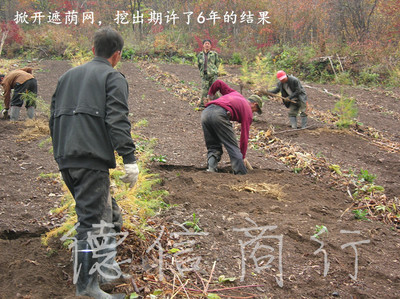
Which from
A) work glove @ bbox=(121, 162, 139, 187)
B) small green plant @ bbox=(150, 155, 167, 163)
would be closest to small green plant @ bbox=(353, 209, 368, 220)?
small green plant @ bbox=(150, 155, 167, 163)

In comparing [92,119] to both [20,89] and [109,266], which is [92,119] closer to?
[109,266]

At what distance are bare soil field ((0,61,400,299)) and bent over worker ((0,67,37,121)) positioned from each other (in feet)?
2.07

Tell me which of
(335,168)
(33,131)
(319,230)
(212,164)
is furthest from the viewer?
(33,131)

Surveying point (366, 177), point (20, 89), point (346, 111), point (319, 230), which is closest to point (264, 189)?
point (319, 230)

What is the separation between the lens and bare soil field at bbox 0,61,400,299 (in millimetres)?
3266

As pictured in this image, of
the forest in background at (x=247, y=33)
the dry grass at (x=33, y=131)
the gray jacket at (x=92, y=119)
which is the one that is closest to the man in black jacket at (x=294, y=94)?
the dry grass at (x=33, y=131)

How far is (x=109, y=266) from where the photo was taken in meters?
3.02

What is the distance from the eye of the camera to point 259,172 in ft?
21.9

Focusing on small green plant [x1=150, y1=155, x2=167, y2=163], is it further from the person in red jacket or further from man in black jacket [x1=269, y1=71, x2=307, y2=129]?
man in black jacket [x1=269, y1=71, x2=307, y2=129]

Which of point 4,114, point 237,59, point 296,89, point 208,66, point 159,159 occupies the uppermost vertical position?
point 237,59

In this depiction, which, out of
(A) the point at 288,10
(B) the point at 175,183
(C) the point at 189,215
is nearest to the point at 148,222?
(C) the point at 189,215

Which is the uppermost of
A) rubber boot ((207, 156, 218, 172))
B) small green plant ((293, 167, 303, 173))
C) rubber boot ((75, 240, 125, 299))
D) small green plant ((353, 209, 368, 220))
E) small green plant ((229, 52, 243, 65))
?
small green plant ((229, 52, 243, 65))

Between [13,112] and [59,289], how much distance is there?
7287mm

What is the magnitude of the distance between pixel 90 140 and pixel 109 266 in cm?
101
